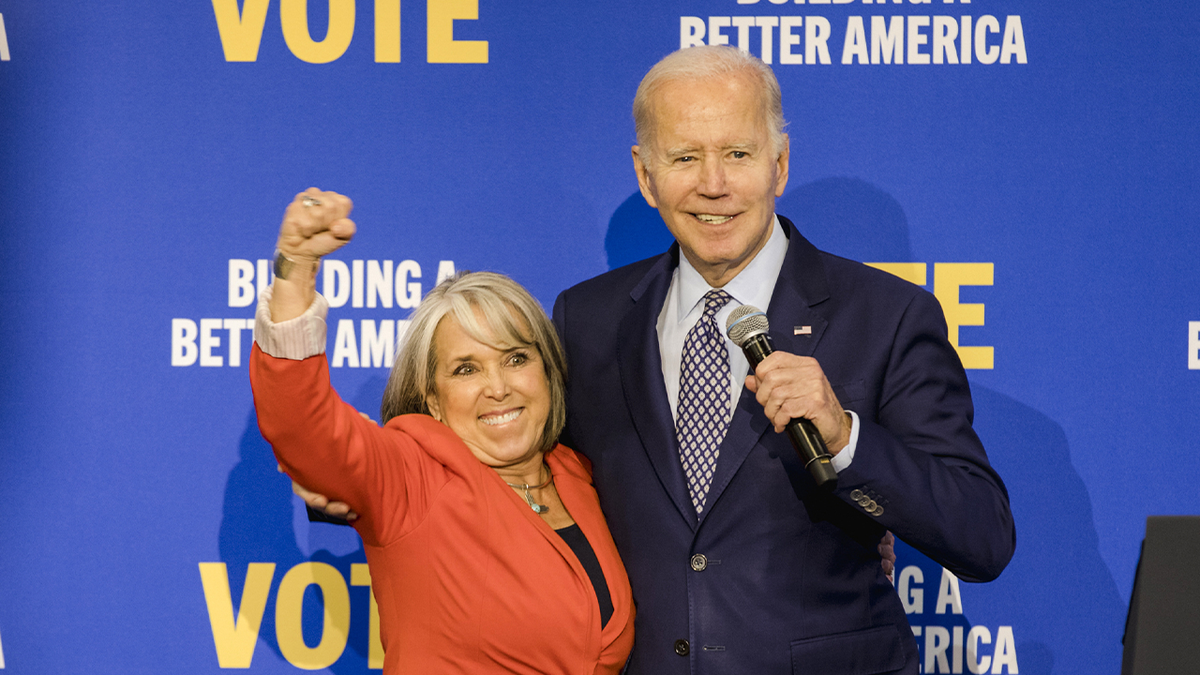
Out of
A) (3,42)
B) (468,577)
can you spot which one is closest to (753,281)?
(468,577)

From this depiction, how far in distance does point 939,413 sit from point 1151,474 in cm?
133

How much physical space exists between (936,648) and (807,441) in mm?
1624

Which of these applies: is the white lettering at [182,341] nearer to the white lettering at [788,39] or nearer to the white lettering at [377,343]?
the white lettering at [377,343]

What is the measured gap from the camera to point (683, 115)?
1.85 m

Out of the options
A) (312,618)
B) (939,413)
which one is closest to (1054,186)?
(939,413)

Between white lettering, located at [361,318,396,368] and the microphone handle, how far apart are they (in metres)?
1.48

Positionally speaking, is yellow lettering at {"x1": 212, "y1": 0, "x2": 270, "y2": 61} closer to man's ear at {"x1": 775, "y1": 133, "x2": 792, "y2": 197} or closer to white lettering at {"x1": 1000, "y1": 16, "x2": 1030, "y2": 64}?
man's ear at {"x1": 775, "y1": 133, "x2": 792, "y2": 197}

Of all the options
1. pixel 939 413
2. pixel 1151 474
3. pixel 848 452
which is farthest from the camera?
pixel 1151 474

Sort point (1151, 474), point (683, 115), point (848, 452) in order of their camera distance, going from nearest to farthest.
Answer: point (848, 452)
point (683, 115)
point (1151, 474)

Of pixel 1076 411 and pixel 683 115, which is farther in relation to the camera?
pixel 1076 411

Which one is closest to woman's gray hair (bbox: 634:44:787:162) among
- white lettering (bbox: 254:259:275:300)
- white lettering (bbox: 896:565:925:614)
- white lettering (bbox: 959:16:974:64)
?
white lettering (bbox: 959:16:974:64)

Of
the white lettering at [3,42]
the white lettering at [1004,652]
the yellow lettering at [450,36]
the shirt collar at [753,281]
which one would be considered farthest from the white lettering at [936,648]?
the white lettering at [3,42]

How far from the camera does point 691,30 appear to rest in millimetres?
2717

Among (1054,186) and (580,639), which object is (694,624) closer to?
(580,639)
